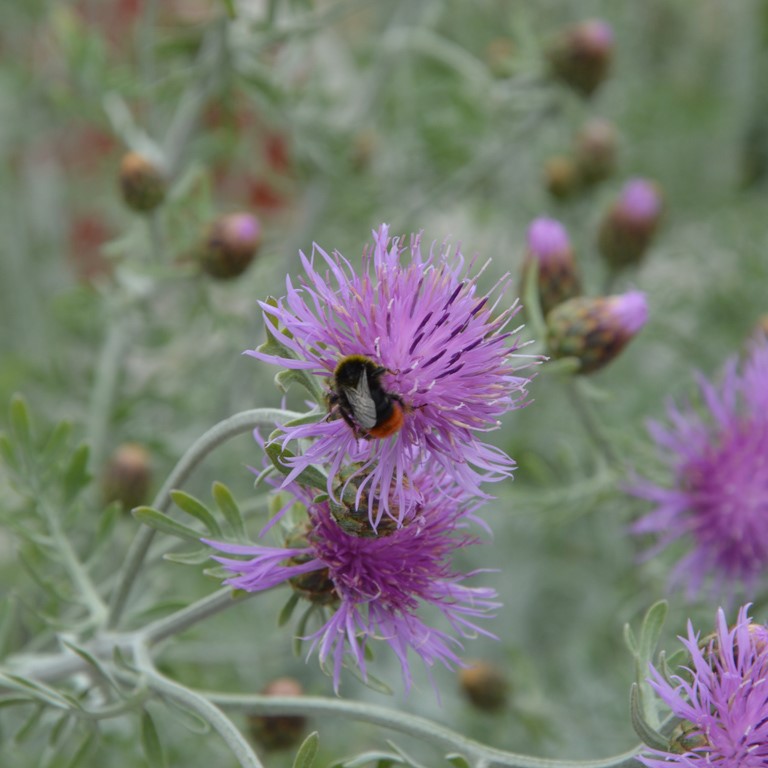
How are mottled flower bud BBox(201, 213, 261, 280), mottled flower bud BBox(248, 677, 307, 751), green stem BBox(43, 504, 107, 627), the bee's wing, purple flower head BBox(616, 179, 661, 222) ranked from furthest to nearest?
purple flower head BBox(616, 179, 661, 222) → mottled flower bud BBox(201, 213, 261, 280) → mottled flower bud BBox(248, 677, 307, 751) → green stem BBox(43, 504, 107, 627) → the bee's wing

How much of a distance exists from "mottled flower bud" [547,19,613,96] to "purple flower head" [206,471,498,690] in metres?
1.58

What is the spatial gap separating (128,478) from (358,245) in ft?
3.61

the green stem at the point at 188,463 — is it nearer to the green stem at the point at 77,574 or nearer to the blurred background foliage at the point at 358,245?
the green stem at the point at 77,574

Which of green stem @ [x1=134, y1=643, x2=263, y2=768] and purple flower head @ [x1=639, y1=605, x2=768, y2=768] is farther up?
purple flower head @ [x1=639, y1=605, x2=768, y2=768]

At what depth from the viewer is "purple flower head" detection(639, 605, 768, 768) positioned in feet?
3.74

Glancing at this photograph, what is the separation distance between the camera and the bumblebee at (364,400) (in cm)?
108

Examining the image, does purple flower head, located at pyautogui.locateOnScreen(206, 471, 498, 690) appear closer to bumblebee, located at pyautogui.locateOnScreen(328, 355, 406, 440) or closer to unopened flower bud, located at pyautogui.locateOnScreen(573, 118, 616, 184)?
bumblebee, located at pyautogui.locateOnScreen(328, 355, 406, 440)

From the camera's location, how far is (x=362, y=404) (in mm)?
1072

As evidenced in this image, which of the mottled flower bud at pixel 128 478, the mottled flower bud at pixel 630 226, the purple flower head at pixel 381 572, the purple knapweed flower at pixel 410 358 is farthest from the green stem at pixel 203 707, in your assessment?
the mottled flower bud at pixel 630 226

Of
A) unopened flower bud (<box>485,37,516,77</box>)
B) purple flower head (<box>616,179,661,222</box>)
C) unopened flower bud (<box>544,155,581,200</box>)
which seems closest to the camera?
purple flower head (<box>616,179,661,222</box>)

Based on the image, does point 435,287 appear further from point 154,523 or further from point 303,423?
point 154,523

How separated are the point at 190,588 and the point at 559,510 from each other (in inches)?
41.3

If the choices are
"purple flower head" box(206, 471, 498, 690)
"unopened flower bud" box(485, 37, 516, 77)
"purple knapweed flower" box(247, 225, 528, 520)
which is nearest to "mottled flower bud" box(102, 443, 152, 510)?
"purple flower head" box(206, 471, 498, 690)

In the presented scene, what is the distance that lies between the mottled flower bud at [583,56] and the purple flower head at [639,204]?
28cm
